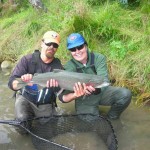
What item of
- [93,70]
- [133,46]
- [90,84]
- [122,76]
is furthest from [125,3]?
[90,84]

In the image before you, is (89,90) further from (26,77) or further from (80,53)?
(26,77)

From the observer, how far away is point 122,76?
22.0 feet

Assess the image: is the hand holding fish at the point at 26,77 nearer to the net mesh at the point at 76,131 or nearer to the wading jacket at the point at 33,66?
the wading jacket at the point at 33,66

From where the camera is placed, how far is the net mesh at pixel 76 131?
16.5 feet

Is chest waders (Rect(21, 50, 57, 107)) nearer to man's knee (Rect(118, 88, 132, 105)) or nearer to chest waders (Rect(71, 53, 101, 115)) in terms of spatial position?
chest waders (Rect(71, 53, 101, 115))

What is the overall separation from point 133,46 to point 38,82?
9.74 ft

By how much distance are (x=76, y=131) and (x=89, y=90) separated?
84 cm

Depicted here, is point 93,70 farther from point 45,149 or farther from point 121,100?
point 45,149

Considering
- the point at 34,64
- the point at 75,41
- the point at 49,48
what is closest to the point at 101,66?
the point at 75,41

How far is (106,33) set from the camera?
7918 millimetres

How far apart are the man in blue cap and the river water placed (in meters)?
0.29

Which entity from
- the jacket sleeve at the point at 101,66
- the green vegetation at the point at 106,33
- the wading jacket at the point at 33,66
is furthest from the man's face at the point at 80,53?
the green vegetation at the point at 106,33

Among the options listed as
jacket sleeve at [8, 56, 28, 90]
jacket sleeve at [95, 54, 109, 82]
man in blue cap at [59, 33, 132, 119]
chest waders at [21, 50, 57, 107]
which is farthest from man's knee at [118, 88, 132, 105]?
jacket sleeve at [8, 56, 28, 90]

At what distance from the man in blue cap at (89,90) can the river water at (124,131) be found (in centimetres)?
29
